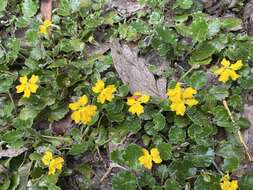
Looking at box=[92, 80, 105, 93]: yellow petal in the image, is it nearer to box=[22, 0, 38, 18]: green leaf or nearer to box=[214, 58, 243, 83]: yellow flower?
box=[214, 58, 243, 83]: yellow flower

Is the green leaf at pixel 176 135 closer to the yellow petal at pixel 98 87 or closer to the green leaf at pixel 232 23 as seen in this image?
the yellow petal at pixel 98 87

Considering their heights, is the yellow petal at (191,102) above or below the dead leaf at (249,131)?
above

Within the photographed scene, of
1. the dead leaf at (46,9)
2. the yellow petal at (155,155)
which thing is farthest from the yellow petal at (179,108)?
the dead leaf at (46,9)

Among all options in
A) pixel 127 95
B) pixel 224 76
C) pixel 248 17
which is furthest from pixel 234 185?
pixel 248 17

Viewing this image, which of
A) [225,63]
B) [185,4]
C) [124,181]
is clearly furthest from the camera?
[185,4]

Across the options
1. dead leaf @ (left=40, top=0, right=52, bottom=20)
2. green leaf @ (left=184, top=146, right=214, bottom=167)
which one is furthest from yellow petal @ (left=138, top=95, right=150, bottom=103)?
dead leaf @ (left=40, top=0, right=52, bottom=20)

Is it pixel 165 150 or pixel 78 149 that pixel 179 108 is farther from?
pixel 78 149
